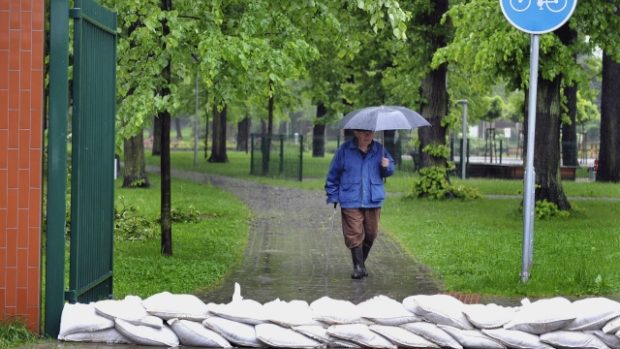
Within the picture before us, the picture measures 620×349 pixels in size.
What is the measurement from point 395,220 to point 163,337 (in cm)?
1208

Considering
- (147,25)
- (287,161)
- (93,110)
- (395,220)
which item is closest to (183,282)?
(147,25)

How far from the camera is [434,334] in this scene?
730 cm

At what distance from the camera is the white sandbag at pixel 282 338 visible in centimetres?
723

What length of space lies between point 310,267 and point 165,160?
2072 millimetres

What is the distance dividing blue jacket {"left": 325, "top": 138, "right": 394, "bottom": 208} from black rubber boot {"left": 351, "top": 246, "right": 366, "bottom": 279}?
1.57ft

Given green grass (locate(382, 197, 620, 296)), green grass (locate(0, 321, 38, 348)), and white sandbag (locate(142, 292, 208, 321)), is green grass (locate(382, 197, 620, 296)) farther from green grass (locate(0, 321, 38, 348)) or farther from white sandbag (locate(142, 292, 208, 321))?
green grass (locate(0, 321, 38, 348))

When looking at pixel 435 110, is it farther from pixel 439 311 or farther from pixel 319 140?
pixel 319 140

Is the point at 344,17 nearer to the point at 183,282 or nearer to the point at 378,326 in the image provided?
the point at 183,282

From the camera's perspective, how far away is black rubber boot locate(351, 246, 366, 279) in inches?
449

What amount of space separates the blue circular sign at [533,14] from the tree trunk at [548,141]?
830 centimetres

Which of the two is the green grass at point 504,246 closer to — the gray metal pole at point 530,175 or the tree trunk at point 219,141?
the gray metal pole at point 530,175

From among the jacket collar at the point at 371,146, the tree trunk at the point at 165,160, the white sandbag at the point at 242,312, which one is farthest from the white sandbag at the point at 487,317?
the tree trunk at the point at 165,160

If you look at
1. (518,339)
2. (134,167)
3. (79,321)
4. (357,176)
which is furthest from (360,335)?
(134,167)

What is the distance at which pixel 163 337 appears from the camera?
7273 millimetres
